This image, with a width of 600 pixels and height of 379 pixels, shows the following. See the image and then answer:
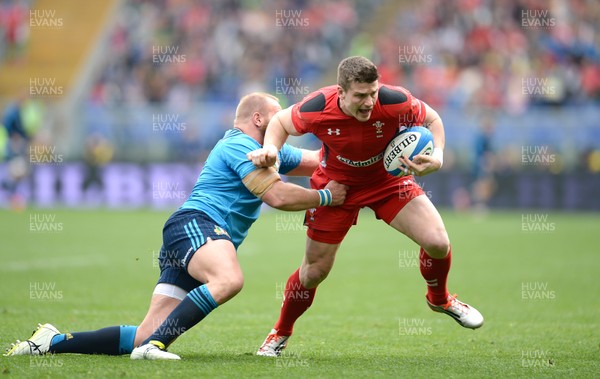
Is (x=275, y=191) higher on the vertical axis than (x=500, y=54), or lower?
higher

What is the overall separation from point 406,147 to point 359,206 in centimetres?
77

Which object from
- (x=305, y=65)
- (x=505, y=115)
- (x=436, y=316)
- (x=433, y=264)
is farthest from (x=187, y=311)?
(x=305, y=65)

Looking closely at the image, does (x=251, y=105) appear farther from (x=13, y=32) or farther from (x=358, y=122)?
(x=13, y=32)

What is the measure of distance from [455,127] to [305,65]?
6.46 meters

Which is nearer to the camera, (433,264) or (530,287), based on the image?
(433,264)

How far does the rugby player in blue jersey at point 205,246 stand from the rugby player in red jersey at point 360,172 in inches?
10.7

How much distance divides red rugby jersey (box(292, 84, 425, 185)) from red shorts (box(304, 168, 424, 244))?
0.26 metres

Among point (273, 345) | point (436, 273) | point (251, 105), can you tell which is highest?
point (251, 105)

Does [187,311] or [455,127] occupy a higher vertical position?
[187,311]

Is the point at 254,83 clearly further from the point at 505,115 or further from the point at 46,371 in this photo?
the point at 46,371

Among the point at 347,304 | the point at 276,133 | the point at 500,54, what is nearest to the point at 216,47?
the point at 500,54

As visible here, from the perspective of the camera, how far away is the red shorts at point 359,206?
7.45m

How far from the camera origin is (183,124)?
25406 millimetres

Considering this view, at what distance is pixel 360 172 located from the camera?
747 centimetres
